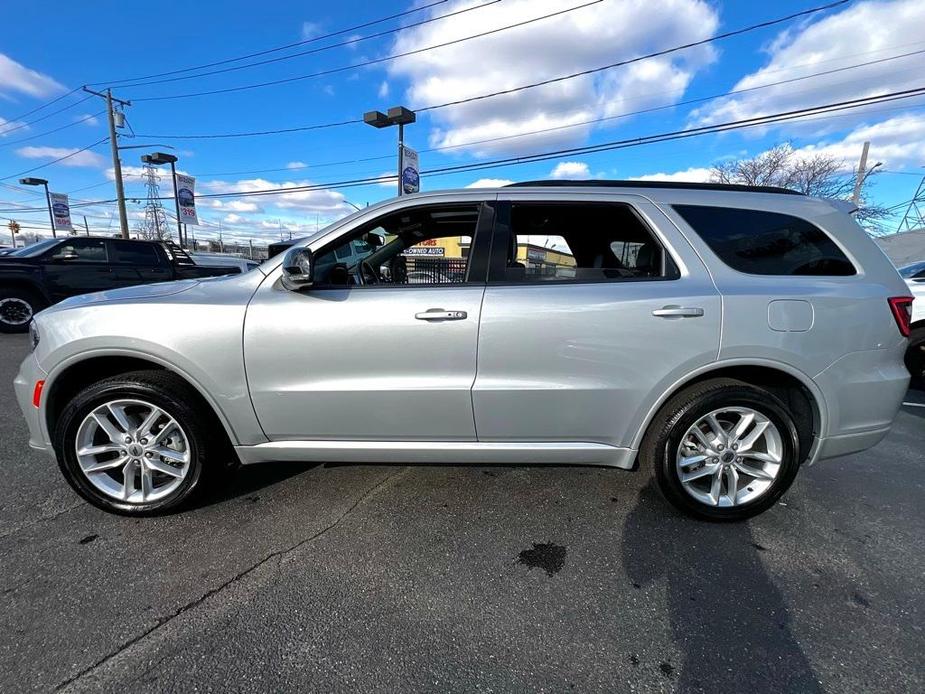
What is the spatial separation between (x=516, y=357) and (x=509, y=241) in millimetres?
667

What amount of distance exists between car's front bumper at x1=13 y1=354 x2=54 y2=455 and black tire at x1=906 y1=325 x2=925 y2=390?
8.44 meters

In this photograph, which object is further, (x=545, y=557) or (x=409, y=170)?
(x=409, y=170)

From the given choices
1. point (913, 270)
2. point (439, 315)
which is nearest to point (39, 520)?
point (439, 315)


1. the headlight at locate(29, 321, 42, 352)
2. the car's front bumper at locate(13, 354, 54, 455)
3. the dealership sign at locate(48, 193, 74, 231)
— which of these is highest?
the dealership sign at locate(48, 193, 74, 231)

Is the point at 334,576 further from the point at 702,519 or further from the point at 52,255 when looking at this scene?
the point at 52,255

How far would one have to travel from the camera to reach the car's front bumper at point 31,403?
8.36 feet

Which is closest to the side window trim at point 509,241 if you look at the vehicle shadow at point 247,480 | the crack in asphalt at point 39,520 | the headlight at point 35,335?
the vehicle shadow at point 247,480

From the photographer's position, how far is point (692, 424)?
2.48 m

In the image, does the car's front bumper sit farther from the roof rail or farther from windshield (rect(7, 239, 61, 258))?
windshield (rect(7, 239, 61, 258))

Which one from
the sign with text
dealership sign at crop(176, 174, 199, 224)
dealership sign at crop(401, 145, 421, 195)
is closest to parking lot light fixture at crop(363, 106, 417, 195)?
dealership sign at crop(401, 145, 421, 195)

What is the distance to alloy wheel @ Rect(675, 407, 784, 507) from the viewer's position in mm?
2537

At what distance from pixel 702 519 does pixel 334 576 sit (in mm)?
2035

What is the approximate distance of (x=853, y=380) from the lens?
2449mm

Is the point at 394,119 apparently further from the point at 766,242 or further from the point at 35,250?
the point at 766,242
